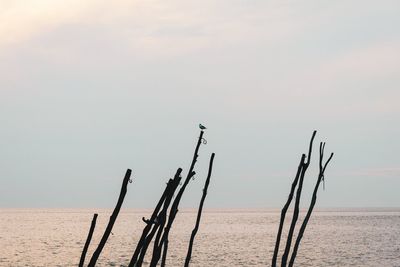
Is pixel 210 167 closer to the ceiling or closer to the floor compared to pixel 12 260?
closer to the ceiling

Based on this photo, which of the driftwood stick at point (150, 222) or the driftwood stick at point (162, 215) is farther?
the driftwood stick at point (162, 215)

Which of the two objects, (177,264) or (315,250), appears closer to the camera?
(177,264)

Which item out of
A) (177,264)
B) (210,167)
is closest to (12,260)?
(177,264)

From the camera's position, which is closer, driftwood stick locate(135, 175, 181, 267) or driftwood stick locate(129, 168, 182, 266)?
driftwood stick locate(129, 168, 182, 266)

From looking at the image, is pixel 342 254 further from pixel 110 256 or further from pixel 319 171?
pixel 319 171

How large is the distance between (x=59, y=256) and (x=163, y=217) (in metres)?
37.0

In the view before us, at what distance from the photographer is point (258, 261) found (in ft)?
127

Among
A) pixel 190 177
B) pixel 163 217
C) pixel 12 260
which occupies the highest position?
pixel 190 177

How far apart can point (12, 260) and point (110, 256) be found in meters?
6.38

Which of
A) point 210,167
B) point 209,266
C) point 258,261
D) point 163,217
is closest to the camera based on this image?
point 163,217

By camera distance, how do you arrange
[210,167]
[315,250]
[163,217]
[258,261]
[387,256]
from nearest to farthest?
[163,217] < [210,167] < [258,261] < [387,256] < [315,250]

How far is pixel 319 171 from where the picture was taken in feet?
36.4

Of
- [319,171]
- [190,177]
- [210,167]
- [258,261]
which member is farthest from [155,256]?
[258,261]

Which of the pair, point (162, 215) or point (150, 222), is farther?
point (162, 215)
